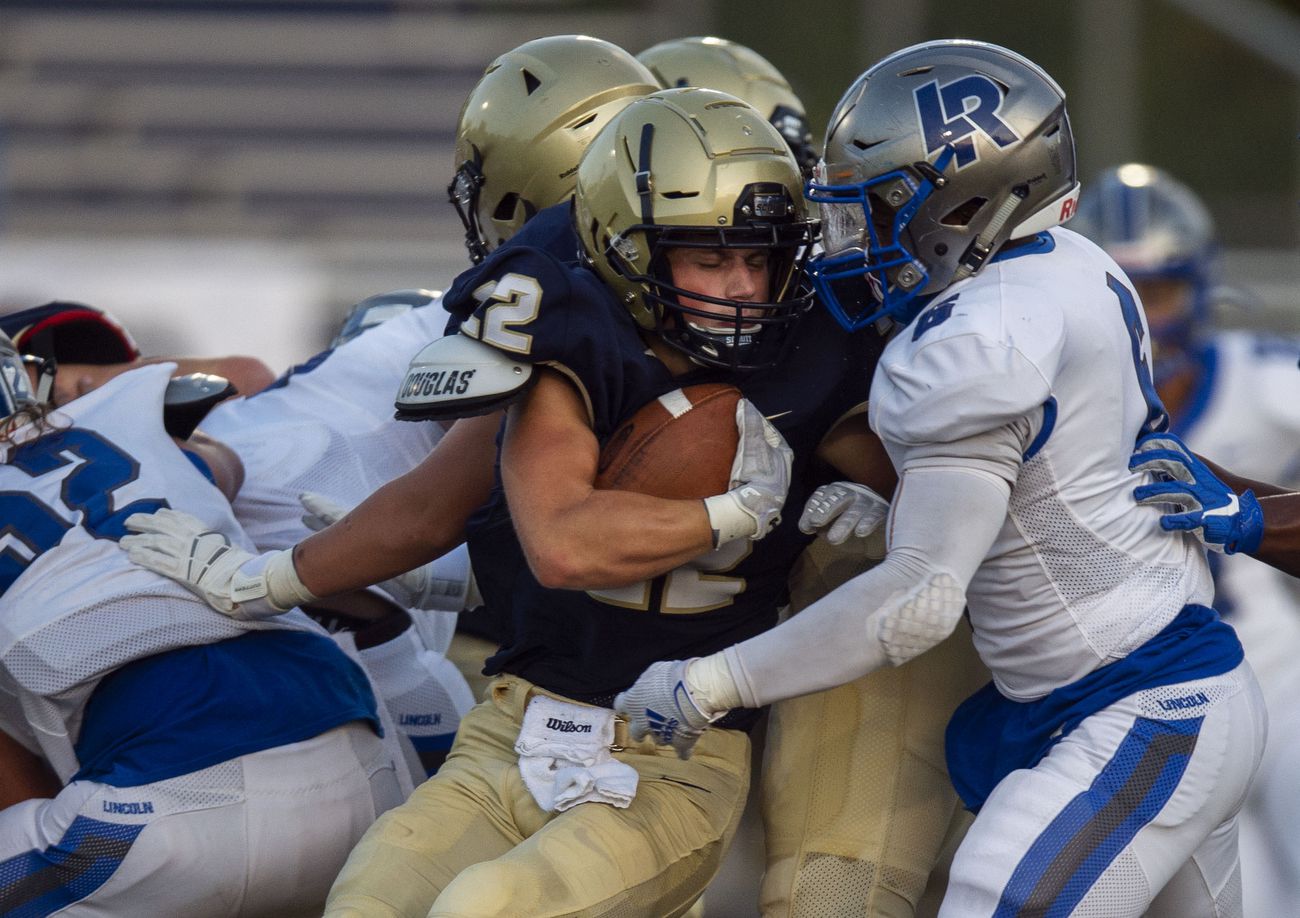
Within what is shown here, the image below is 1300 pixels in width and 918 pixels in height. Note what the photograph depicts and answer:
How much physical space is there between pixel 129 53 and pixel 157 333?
4527 mm

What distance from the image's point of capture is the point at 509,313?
246 cm

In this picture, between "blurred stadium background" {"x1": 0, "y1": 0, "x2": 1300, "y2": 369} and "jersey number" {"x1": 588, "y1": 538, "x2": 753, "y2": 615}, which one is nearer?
"jersey number" {"x1": 588, "y1": 538, "x2": 753, "y2": 615}

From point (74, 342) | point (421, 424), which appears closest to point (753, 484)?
point (421, 424)

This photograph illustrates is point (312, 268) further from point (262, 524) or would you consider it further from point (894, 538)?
point (894, 538)

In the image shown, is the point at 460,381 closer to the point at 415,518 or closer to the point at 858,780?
the point at 415,518

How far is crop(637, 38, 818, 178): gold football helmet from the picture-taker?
14.0 feet

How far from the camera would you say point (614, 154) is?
106 inches

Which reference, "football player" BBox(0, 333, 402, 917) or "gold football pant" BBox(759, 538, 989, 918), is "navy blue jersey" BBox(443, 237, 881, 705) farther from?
"football player" BBox(0, 333, 402, 917)

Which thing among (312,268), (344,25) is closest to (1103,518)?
(312,268)

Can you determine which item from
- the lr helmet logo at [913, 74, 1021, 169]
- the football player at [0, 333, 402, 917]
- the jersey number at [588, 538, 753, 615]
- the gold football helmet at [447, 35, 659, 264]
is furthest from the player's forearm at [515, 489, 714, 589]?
the gold football helmet at [447, 35, 659, 264]

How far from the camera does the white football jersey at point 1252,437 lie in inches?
186

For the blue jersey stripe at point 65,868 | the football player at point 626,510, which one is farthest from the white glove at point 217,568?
the blue jersey stripe at point 65,868

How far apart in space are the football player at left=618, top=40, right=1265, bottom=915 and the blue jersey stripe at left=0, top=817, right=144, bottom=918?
0.99 metres

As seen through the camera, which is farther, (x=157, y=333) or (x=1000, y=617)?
(x=157, y=333)
